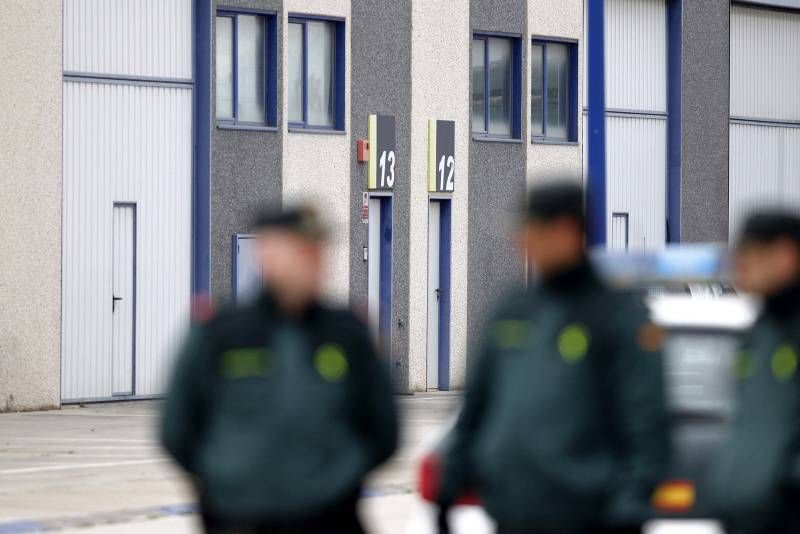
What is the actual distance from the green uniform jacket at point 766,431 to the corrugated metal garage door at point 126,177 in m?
17.6

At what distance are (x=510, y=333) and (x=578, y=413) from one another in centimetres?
32

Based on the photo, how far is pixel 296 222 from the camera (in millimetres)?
4871

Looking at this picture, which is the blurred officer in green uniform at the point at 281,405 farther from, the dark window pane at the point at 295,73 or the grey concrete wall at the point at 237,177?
the dark window pane at the point at 295,73

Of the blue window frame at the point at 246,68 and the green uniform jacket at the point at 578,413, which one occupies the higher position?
the blue window frame at the point at 246,68

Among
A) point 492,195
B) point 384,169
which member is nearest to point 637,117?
point 492,195

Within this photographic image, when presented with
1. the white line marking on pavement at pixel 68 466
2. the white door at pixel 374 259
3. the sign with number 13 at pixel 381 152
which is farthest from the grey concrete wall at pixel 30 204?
the white line marking on pavement at pixel 68 466

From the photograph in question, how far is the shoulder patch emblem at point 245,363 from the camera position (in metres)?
4.95

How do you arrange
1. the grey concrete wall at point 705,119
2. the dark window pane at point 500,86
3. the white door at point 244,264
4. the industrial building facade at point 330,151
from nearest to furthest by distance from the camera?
the industrial building facade at point 330,151, the white door at point 244,264, the dark window pane at point 500,86, the grey concrete wall at point 705,119

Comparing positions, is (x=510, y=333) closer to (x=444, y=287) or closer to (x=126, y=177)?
(x=126, y=177)

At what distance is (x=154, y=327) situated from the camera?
23.0 m

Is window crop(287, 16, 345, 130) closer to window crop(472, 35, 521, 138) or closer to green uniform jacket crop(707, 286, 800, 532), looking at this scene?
window crop(472, 35, 521, 138)

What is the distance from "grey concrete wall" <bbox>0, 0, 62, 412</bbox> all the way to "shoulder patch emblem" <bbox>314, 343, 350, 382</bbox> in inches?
667

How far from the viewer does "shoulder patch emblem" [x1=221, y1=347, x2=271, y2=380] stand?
16.2 feet

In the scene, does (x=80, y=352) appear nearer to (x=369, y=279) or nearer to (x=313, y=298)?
(x=369, y=279)
